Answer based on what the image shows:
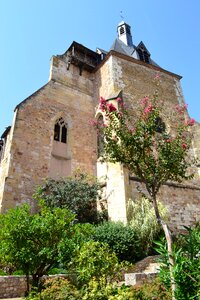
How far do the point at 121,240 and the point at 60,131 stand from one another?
24.8 ft

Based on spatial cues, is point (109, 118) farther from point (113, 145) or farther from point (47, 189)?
point (47, 189)

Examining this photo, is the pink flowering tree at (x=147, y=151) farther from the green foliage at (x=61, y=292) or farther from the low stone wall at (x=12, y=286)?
the low stone wall at (x=12, y=286)

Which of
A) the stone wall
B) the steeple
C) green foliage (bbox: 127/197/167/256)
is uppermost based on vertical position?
the steeple

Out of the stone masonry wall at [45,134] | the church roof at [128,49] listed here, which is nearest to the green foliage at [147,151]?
the stone masonry wall at [45,134]

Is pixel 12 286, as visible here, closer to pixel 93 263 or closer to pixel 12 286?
pixel 12 286

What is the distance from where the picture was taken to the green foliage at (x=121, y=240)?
8.19 m

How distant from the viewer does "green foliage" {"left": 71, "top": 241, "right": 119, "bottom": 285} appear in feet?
15.2

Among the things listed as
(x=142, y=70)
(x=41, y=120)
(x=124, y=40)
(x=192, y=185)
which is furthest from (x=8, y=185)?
(x=124, y=40)

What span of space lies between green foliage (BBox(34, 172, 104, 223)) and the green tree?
4.48m

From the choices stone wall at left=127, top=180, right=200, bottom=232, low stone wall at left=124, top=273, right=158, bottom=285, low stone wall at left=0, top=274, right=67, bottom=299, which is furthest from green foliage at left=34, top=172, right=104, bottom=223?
low stone wall at left=124, top=273, right=158, bottom=285

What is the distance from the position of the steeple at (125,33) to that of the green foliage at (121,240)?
1750 centimetres

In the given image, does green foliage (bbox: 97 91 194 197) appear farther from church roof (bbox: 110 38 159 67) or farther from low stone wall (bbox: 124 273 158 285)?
church roof (bbox: 110 38 159 67)

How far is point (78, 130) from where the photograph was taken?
1465cm

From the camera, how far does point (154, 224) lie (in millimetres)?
8922
